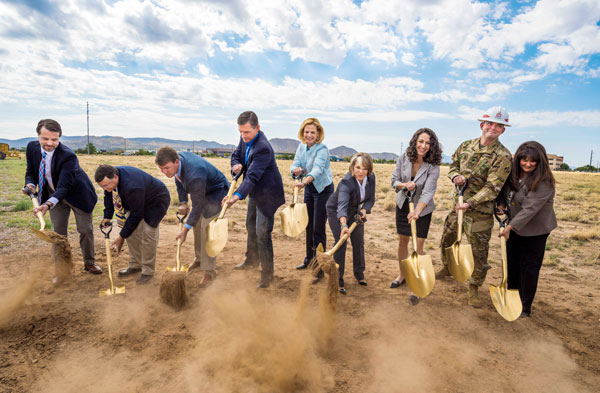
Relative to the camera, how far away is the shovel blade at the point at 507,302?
11.0 feet

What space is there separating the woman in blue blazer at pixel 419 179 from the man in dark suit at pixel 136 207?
2.88 meters

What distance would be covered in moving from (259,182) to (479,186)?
95.7 inches

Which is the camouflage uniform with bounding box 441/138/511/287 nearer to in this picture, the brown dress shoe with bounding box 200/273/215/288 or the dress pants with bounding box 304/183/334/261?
the dress pants with bounding box 304/183/334/261

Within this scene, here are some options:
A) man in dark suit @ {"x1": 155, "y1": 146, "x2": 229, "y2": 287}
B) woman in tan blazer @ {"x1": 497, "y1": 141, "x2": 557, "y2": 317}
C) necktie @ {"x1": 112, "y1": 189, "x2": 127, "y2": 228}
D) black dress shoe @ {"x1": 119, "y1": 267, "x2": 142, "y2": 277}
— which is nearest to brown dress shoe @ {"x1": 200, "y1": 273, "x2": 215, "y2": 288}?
man in dark suit @ {"x1": 155, "y1": 146, "x2": 229, "y2": 287}

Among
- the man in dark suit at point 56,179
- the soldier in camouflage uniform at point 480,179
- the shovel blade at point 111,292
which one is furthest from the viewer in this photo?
the man in dark suit at point 56,179

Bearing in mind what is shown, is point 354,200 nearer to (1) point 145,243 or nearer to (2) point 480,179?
(2) point 480,179

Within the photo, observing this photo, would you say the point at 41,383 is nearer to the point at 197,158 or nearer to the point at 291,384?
the point at 291,384

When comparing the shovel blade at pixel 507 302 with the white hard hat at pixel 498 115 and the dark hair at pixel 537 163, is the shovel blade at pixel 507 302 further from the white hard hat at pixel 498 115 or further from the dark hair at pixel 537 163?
the white hard hat at pixel 498 115

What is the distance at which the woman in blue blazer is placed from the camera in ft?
12.1

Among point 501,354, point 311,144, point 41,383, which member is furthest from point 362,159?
point 41,383

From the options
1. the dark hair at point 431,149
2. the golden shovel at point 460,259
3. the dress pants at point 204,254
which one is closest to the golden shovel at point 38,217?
the dress pants at point 204,254

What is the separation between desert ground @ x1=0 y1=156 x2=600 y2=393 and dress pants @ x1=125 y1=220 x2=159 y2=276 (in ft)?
0.86

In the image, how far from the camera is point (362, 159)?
3965 millimetres

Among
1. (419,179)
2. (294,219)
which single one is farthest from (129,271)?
(419,179)
